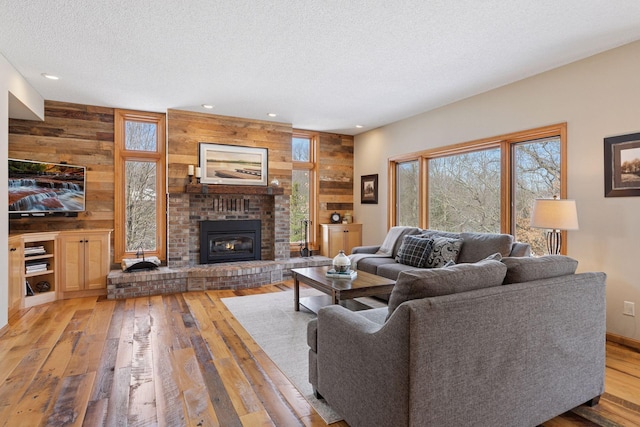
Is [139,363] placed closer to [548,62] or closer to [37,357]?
[37,357]

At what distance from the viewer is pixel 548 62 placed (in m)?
3.63

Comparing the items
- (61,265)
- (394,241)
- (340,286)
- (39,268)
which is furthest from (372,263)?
(39,268)

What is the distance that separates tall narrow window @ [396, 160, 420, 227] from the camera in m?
5.96

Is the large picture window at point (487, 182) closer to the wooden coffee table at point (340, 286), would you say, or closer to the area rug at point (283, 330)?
the wooden coffee table at point (340, 286)

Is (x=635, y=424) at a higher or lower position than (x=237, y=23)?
lower

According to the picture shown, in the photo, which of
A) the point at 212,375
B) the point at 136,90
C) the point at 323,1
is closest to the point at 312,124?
the point at 136,90

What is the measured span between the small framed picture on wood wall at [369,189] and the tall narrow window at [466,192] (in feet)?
4.33

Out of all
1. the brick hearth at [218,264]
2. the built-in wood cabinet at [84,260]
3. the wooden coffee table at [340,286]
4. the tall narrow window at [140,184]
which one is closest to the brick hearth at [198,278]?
the brick hearth at [218,264]

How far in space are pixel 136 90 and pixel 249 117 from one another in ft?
5.93

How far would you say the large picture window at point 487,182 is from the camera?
159 inches

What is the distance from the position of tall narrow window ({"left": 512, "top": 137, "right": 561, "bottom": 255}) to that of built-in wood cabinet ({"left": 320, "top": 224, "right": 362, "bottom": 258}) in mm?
3189

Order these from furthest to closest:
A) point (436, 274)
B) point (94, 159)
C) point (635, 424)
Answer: point (94, 159) → point (635, 424) → point (436, 274)

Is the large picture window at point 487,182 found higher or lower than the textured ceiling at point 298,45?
lower

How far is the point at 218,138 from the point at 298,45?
2.93 m
